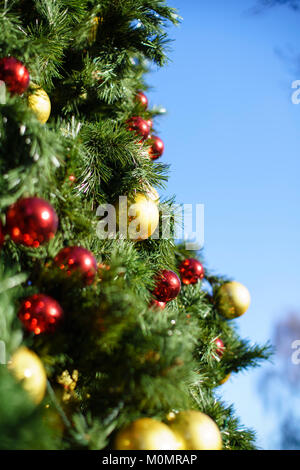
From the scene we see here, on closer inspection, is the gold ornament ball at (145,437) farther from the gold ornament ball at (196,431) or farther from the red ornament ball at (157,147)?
the red ornament ball at (157,147)

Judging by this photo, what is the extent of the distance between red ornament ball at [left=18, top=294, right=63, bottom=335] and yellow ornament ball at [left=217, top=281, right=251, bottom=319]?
0.76 m

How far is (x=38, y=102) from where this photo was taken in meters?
0.79

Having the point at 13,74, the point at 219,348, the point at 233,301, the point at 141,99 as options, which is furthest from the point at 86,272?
the point at 141,99

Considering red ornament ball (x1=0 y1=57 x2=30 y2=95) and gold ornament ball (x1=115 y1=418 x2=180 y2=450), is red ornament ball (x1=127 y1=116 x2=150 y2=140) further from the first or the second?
gold ornament ball (x1=115 y1=418 x2=180 y2=450)

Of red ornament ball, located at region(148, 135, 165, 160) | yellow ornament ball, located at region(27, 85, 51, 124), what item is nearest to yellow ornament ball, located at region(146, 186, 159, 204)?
yellow ornament ball, located at region(27, 85, 51, 124)

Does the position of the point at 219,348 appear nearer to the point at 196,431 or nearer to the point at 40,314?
the point at 196,431

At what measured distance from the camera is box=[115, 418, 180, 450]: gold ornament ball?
0.49 metres

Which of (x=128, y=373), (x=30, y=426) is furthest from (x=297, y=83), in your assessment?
(x=30, y=426)

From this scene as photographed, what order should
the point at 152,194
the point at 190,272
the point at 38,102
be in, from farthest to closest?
the point at 190,272
the point at 152,194
the point at 38,102

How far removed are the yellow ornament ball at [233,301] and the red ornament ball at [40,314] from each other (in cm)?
76

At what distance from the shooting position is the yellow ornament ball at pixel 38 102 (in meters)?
0.78

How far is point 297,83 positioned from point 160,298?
80 cm

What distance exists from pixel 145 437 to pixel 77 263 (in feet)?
0.88

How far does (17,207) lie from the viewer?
0.56m
